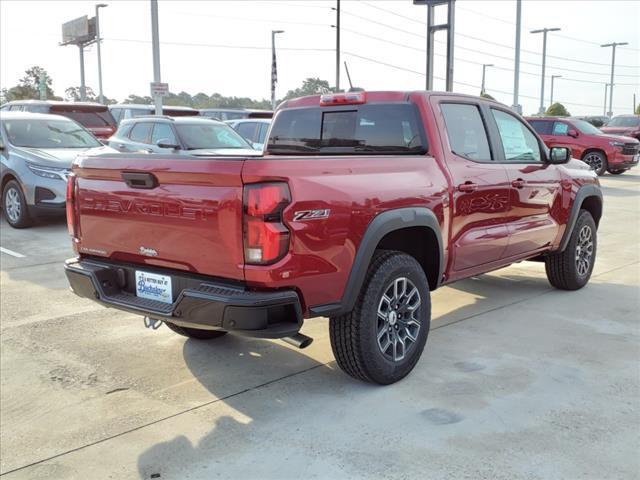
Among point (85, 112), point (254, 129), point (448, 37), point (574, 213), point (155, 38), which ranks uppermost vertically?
point (155, 38)

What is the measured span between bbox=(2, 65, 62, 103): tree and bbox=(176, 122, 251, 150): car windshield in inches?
1580

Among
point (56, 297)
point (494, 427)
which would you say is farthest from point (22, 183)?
point (494, 427)

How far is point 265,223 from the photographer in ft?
10.0

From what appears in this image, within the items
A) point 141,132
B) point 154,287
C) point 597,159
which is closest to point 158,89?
point 141,132

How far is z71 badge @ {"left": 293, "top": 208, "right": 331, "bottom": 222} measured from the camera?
314 cm

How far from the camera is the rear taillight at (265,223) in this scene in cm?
305

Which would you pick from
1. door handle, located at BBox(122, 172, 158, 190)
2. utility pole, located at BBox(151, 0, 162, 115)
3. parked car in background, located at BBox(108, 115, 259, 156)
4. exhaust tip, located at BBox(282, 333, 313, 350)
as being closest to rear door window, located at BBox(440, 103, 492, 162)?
exhaust tip, located at BBox(282, 333, 313, 350)

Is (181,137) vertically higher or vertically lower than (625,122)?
lower

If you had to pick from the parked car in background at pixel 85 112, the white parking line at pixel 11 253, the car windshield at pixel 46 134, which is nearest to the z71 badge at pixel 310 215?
the white parking line at pixel 11 253

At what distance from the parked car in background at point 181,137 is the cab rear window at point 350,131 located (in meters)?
5.63

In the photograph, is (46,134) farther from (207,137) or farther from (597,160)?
(597,160)

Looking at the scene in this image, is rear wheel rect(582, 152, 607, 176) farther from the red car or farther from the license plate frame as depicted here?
the license plate frame

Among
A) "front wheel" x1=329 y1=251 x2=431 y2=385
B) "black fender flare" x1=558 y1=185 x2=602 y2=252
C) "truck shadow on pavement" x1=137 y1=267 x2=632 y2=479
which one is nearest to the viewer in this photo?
"truck shadow on pavement" x1=137 y1=267 x2=632 y2=479

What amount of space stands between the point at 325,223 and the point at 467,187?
153 centimetres
